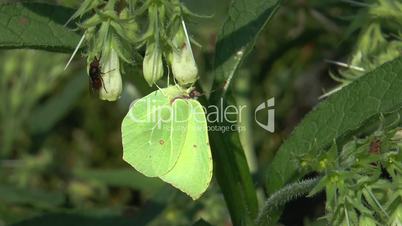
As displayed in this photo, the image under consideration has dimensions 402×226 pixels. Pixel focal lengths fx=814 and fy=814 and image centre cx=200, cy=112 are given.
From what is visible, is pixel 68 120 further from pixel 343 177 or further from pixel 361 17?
pixel 343 177

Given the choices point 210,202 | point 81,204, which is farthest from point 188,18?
point 81,204

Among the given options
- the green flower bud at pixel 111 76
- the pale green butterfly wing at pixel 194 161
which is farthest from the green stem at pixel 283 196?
the green flower bud at pixel 111 76

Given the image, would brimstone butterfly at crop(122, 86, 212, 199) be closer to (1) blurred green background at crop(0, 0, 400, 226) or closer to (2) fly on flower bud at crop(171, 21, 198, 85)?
(2) fly on flower bud at crop(171, 21, 198, 85)

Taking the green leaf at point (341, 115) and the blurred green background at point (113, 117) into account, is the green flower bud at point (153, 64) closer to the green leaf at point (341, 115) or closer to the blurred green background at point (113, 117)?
the green leaf at point (341, 115)

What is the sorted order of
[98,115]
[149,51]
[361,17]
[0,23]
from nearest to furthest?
[149,51] → [0,23] → [361,17] → [98,115]

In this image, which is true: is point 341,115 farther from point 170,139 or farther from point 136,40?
point 136,40

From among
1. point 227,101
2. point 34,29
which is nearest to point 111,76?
point 34,29

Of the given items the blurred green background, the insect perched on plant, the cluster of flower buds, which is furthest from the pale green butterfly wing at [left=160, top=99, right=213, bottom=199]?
the blurred green background
